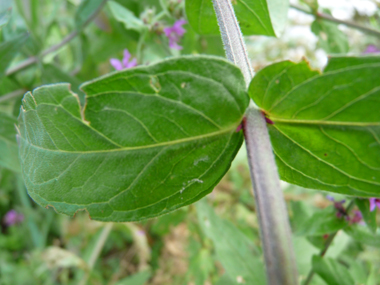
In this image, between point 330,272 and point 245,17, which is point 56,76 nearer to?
point 245,17

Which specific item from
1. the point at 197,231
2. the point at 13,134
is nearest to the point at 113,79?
the point at 13,134

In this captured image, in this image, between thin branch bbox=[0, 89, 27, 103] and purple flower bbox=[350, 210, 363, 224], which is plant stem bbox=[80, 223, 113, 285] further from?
purple flower bbox=[350, 210, 363, 224]

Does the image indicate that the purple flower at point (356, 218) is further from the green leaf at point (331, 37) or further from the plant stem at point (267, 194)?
the green leaf at point (331, 37)

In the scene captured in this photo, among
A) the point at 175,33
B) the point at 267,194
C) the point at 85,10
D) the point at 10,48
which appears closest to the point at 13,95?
the point at 10,48

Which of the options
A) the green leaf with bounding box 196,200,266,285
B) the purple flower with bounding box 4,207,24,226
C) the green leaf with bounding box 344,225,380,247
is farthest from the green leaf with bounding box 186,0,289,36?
the purple flower with bounding box 4,207,24,226

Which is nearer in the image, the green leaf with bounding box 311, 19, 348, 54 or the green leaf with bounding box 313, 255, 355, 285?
the green leaf with bounding box 313, 255, 355, 285

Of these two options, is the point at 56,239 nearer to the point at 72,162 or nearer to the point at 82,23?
the point at 82,23
